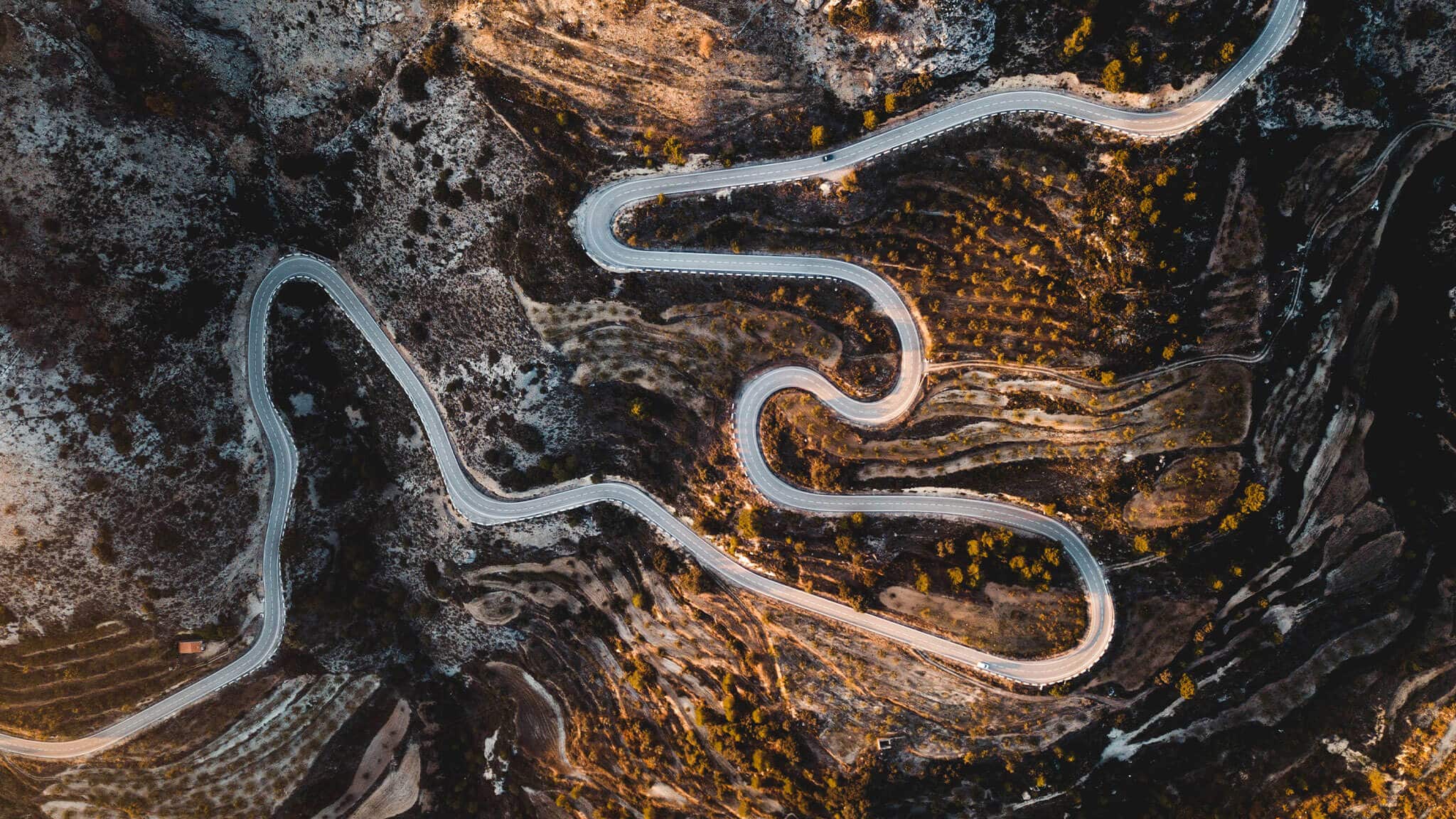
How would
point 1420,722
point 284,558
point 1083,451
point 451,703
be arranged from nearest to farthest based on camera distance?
point 1083,451, point 1420,722, point 284,558, point 451,703

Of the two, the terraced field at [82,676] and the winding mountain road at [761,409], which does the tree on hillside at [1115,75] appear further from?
the terraced field at [82,676]

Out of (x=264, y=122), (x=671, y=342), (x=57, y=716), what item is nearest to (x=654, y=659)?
(x=671, y=342)

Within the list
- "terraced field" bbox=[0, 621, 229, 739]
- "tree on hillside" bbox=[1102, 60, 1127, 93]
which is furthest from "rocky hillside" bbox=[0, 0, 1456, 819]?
"tree on hillside" bbox=[1102, 60, 1127, 93]

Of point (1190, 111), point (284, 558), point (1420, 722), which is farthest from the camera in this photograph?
point (284, 558)

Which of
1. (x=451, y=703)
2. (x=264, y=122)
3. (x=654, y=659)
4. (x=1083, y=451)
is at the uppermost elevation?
(x=264, y=122)

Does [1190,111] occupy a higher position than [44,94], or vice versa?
[1190,111]

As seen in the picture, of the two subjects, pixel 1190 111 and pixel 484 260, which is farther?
pixel 484 260

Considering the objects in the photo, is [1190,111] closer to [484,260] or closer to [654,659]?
[484,260]

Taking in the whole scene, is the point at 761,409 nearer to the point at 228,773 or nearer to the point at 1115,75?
the point at 1115,75

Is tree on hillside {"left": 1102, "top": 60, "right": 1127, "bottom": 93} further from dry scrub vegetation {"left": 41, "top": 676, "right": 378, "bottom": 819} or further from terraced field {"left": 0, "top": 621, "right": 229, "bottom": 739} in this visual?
terraced field {"left": 0, "top": 621, "right": 229, "bottom": 739}
